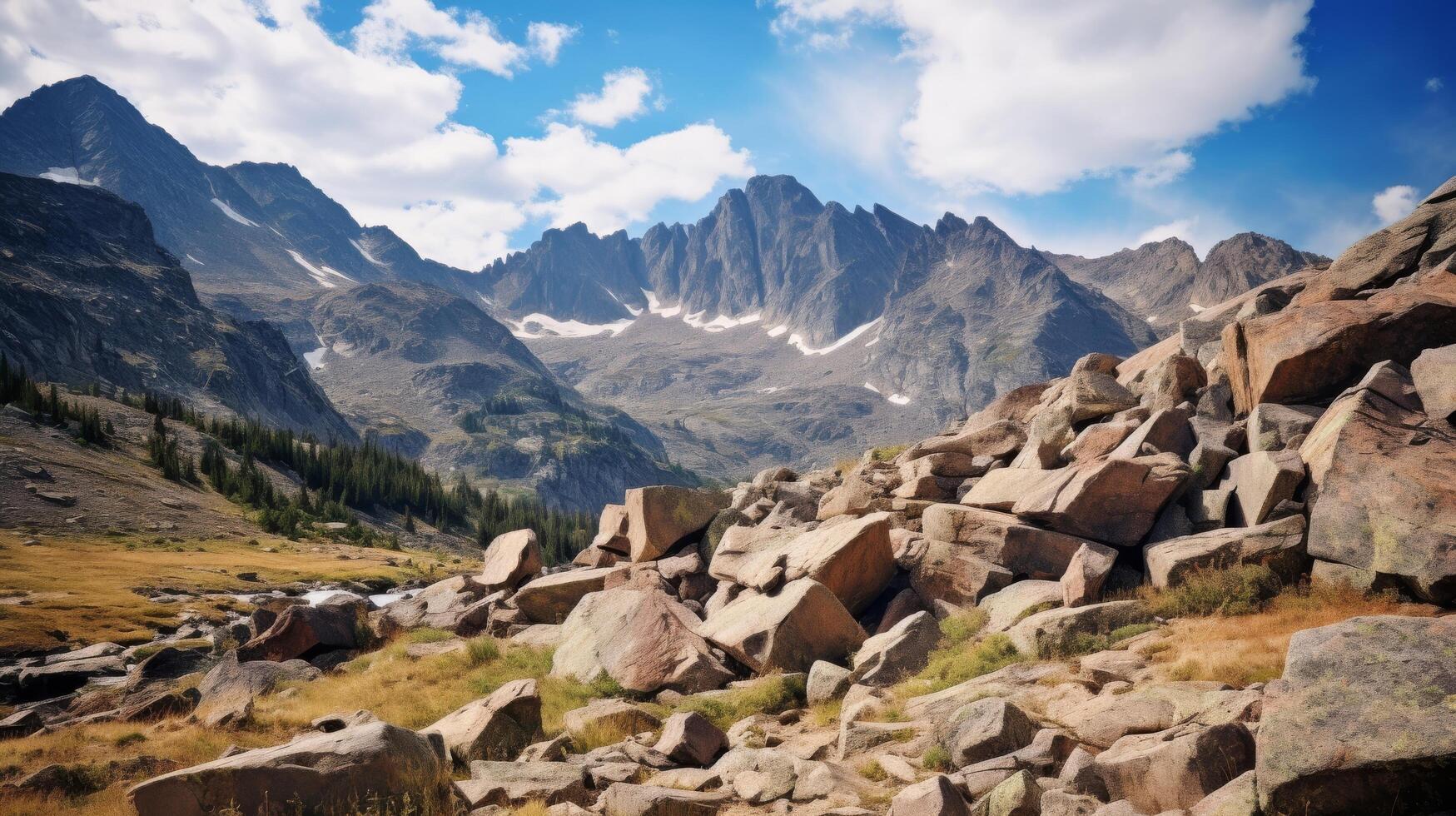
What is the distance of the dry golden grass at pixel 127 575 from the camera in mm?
38188

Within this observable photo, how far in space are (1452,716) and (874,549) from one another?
15.0 m

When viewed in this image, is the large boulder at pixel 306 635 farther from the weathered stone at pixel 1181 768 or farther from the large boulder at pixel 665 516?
the weathered stone at pixel 1181 768

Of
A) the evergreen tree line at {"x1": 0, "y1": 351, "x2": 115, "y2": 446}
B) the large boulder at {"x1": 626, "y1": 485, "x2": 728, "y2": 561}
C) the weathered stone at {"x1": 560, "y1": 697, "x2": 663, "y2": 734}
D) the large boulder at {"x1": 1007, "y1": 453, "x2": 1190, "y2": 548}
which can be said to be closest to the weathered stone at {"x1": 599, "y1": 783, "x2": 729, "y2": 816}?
the weathered stone at {"x1": 560, "y1": 697, "x2": 663, "y2": 734}

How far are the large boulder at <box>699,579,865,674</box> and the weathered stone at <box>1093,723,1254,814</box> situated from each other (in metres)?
10.5

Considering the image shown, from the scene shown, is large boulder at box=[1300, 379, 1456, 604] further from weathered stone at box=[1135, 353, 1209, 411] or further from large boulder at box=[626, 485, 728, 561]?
large boulder at box=[626, 485, 728, 561]

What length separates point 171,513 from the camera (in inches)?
3152

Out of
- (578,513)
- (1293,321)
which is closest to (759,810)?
(1293,321)

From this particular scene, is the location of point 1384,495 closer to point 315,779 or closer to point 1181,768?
point 1181,768

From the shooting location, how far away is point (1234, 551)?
683 inches

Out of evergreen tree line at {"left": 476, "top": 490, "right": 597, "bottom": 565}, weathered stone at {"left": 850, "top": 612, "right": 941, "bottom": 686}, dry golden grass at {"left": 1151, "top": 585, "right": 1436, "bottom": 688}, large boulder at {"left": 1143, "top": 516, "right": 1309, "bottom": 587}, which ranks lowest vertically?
evergreen tree line at {"left": 476, "top": 490, "right": 597, "bottom": 565}

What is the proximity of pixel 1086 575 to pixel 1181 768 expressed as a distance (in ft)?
30.9

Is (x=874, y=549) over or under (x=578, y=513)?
over

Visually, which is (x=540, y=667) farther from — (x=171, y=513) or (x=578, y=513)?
(x=578, y=513)

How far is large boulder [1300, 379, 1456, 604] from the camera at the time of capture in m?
14.1
